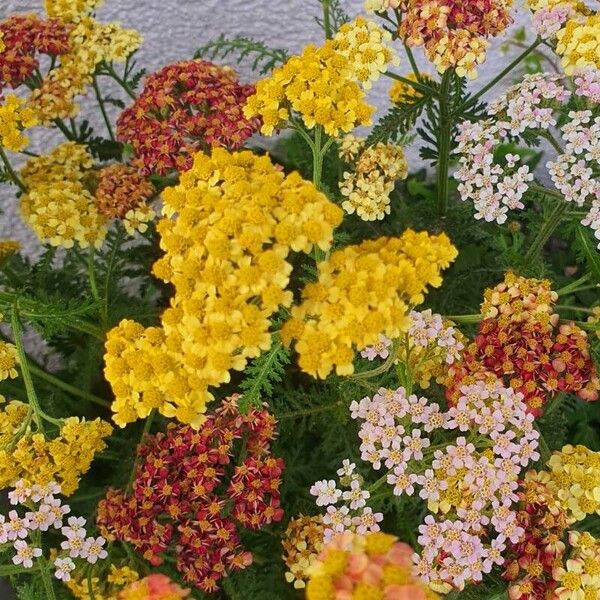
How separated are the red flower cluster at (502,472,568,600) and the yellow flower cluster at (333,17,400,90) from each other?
720 mm

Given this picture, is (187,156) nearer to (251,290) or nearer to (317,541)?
(251,290)

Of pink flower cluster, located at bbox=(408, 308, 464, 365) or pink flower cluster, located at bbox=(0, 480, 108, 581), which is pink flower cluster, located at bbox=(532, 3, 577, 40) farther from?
pink flower cluster, located at bbox=(0, 480, 108, 581)

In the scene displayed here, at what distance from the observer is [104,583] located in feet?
4.02

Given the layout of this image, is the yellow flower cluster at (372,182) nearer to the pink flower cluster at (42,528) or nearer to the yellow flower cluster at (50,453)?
the yellow flower cluster at (50,453)

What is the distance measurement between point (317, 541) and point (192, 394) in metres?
0.43

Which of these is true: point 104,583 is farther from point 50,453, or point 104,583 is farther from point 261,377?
point 261,377

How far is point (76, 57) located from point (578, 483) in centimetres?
123

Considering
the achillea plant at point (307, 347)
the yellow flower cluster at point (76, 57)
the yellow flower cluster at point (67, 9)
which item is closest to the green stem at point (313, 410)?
the achillea plant at point (307, 347)

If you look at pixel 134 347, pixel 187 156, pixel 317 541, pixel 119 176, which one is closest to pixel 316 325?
pixel 134 347

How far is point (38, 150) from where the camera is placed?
2.09 m

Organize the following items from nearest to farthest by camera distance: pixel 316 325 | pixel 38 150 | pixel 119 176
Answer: pixel 316 325 < pixel 119 176 < pixel 38 150

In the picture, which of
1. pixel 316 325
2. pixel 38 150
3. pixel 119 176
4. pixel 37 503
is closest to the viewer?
pixel 316 325

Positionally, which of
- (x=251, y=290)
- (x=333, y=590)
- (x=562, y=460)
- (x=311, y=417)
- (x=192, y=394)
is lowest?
(x=311, y=417)

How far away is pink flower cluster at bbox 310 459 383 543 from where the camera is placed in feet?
3.67
